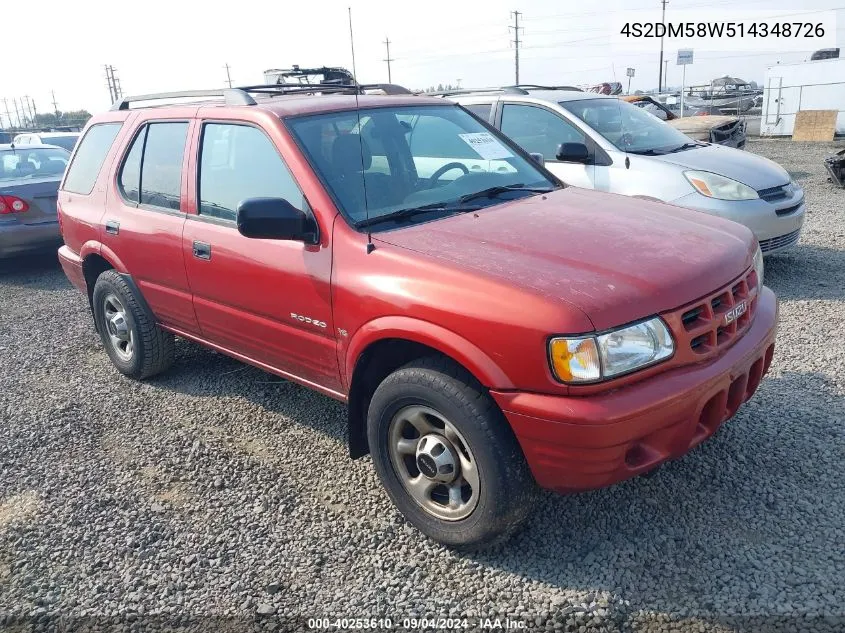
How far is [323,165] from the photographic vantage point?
3.31 m

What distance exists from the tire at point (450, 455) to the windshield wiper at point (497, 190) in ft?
3.61

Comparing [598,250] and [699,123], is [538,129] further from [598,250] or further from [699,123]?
[699,123]

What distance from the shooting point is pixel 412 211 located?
129 inches

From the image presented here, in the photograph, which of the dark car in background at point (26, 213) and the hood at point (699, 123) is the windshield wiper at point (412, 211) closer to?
the dark car in background at point (26, 213)

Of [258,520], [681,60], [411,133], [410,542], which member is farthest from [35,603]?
[681,60]

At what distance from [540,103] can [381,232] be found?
4.24 meters

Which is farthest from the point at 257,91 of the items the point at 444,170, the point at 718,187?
the point at 718,187

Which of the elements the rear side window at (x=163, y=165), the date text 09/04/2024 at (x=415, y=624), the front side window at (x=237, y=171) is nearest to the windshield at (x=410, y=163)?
the front side window at (x=237, y=171)

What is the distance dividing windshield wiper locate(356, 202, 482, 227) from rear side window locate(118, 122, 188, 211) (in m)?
1.47

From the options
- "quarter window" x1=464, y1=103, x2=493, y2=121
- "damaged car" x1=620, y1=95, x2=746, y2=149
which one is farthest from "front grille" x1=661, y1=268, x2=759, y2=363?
"damaged car" x1=620, y1=95, x2=746, y2=149

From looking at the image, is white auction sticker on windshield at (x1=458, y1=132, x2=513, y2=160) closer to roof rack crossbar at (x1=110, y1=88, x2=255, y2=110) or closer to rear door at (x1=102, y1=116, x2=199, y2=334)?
roof rack crossbar at (x1=110, y1=88, x2=255, y2=110)

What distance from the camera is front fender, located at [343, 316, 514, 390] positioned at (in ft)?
8.18

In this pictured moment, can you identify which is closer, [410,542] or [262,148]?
[410,542]

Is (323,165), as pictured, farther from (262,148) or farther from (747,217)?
(747,217)
